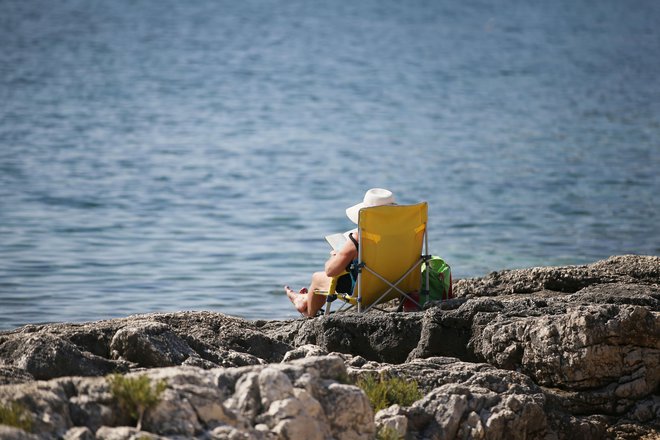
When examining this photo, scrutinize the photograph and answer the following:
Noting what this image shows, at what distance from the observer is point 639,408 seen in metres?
6.01

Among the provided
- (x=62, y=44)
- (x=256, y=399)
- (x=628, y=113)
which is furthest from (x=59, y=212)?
(x=62, y=44)

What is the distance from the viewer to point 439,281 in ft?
26.1

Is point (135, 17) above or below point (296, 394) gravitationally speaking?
Answer: above

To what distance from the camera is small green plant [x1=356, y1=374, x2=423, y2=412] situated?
5.32m

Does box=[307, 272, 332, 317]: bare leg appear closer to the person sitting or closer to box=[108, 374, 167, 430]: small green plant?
the person sitting

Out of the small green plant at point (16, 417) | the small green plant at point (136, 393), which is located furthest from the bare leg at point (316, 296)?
the small green plant at point (16, 417)

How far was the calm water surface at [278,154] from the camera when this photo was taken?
12.2m

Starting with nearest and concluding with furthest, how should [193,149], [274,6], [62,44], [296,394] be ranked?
[296,394] → [193,149] → [62,44] → [274,6]

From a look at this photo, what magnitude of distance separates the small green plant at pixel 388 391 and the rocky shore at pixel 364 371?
0.09 m

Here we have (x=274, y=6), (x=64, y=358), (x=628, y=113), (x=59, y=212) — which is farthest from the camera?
(x=274, y=6)

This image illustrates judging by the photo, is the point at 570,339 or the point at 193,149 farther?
the point at 193,149

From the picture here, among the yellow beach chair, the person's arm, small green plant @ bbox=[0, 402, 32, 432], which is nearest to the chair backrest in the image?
the yellow beach chair

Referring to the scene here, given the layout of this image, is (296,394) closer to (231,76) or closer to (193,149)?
(193,149)

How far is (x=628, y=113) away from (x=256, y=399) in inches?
1009
